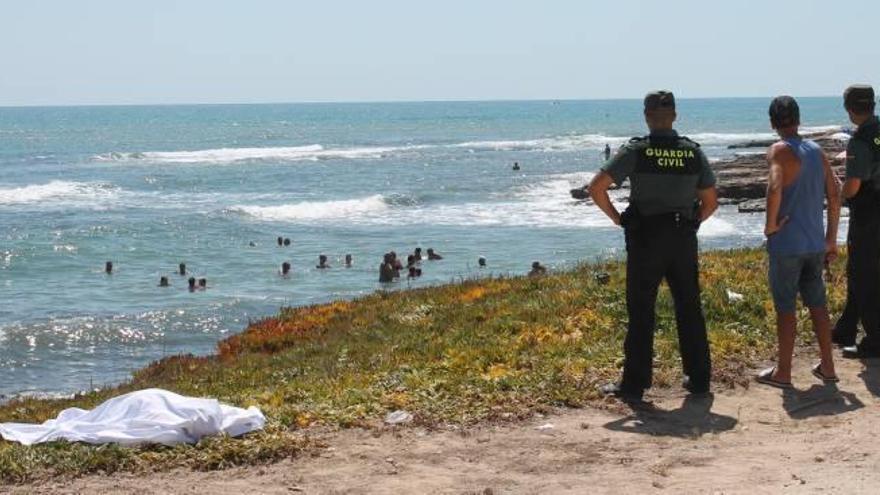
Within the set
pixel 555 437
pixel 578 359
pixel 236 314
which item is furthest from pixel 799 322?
pixel 236 314

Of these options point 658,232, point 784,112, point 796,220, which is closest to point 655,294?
point 658,232

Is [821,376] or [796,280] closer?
[796,280]

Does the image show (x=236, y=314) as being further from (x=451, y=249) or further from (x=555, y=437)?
(x=555, y=437)

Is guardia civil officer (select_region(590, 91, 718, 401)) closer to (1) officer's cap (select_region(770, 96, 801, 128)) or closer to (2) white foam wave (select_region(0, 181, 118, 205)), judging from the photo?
(1) officer's cap (select_region(770, 96, 801, 128))

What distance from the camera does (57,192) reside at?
57406 mm

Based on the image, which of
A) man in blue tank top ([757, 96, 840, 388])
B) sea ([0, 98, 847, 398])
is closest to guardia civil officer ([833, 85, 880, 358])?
man in blue tank top ([757, 96, 840, 388])

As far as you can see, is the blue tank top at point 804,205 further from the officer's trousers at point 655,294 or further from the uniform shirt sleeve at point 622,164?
the uniform shirt sleeve at point 622,164

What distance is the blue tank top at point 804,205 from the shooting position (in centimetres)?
839

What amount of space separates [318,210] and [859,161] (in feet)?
132

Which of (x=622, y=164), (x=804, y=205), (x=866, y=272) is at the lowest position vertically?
(x=866, y=272)

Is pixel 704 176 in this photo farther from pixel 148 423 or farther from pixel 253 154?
pixel 253 154

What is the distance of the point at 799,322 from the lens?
10.8 meters

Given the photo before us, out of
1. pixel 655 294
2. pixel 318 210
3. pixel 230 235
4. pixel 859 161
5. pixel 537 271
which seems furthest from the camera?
pixel 318 210

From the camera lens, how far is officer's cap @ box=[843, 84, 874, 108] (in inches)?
347
